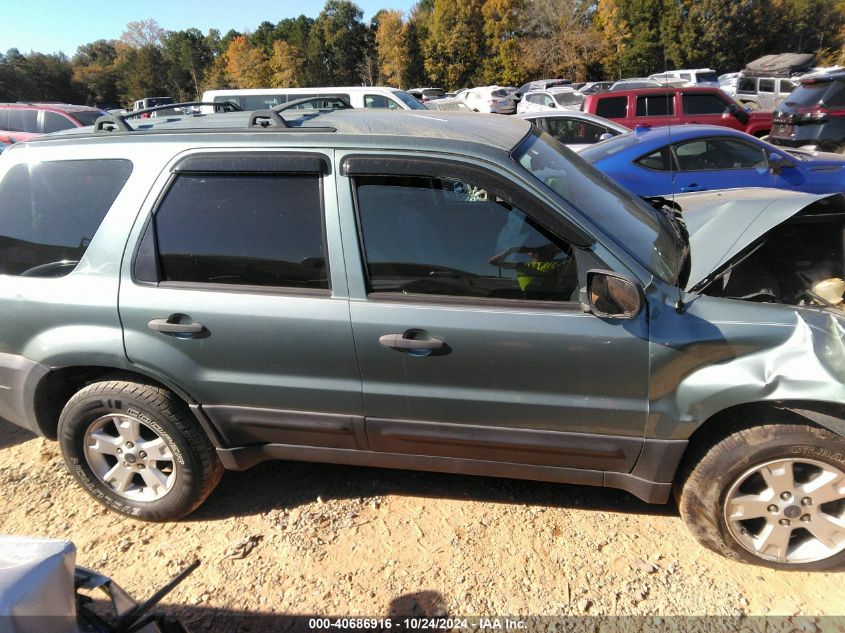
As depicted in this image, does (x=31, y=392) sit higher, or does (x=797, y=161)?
(x=797, y=161)

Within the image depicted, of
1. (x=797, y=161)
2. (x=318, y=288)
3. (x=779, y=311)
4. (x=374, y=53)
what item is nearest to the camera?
(x=779, y=311)

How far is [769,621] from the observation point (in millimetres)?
2184

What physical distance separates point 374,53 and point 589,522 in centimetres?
5620

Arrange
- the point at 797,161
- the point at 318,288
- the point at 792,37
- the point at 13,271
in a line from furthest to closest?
the point at 792,37 → the point at 797,161 → the point at 13,271 → the point at 318,288

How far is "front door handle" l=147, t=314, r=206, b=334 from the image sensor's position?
2451 millimetres

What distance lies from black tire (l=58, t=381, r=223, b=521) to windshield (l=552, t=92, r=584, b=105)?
1831 centimetres

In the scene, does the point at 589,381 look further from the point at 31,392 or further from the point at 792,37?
the point at 792,37

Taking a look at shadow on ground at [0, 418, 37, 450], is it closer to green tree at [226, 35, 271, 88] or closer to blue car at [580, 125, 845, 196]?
blue car at [580, 125, 845, 196]

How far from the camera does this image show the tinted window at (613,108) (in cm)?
1141

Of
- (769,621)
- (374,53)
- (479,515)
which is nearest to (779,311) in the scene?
(769,621)

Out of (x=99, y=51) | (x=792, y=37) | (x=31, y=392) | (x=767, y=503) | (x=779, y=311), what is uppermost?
(x=99, y=51)

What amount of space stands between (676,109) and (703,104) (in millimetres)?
502

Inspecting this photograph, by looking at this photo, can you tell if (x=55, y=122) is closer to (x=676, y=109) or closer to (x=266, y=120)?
(x=266, y=120)

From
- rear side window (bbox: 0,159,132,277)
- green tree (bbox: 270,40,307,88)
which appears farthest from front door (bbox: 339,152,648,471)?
green tree (bbox: 270,40,307,88)
